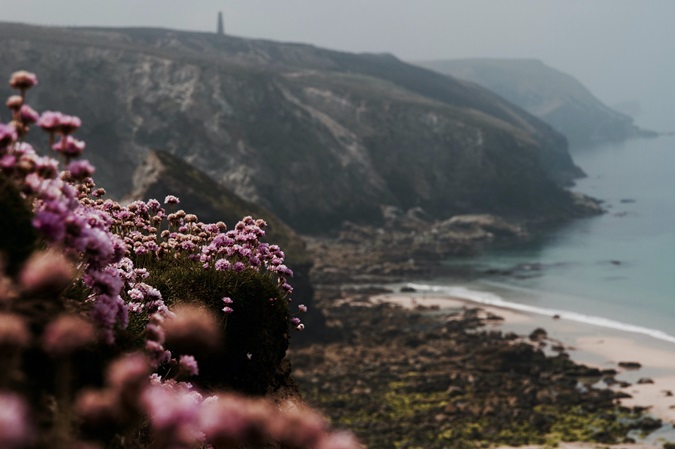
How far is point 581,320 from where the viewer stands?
246ft

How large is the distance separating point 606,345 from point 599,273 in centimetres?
3885

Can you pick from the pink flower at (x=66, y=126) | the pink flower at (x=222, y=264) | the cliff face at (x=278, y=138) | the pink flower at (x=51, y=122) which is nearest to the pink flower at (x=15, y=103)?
the pink flower at (x=51, y=122)

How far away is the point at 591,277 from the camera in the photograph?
322 ft

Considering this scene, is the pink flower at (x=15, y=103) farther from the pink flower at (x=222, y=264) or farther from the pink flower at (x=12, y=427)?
the pink flower at (x=222, y=264)

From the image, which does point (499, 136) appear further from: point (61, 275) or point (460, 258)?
point (61, 275)

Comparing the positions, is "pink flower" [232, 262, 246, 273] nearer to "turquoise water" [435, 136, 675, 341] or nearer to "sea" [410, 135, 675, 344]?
"sea" [410, 135, 675, 344]

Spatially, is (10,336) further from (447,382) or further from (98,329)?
(447,382)

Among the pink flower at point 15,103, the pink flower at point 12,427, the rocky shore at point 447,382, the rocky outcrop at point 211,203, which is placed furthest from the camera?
the rocky outcrop at point 211,203

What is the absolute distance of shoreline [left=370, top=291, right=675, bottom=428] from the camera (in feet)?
168

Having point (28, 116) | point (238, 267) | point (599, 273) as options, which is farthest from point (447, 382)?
point (599, 273)

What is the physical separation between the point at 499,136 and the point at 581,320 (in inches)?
4618

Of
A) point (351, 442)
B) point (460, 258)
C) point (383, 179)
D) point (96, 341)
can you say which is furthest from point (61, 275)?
point (383, 179)

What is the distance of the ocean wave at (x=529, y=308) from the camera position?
233ft

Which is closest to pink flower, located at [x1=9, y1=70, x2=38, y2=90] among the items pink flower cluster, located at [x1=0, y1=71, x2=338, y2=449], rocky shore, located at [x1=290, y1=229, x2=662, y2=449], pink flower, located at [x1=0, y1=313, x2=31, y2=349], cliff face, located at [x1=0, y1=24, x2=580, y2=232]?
pink flower cluster, located at [x1=0, y1=71, x2=338, y2=449]
